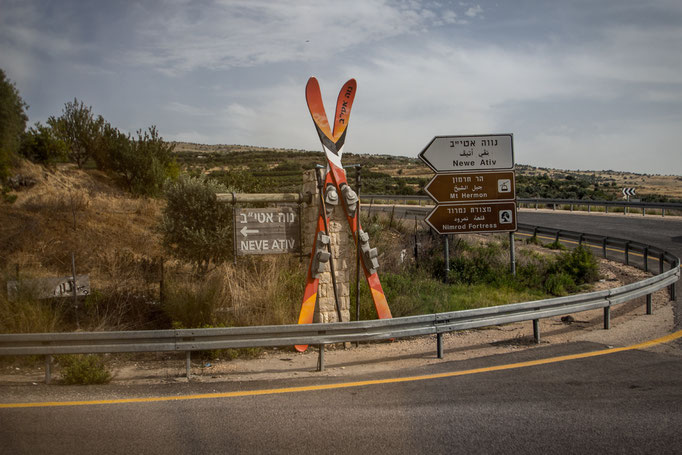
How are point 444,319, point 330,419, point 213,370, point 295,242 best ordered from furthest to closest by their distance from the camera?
1. point 295,242
2. point 444,319
3. point 213,370
4. point 330,419

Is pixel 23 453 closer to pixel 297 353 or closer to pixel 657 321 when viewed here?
pixel 297 353

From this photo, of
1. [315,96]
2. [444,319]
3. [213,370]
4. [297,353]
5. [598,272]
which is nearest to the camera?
[213,370]

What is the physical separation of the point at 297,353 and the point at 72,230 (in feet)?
33.3

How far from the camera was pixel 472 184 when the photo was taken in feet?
45.4

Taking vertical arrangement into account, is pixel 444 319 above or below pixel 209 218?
below

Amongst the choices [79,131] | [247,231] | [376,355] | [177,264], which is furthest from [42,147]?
[376,355]

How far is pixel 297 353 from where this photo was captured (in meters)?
8.45

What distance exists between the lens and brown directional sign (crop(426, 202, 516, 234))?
44.9 ft

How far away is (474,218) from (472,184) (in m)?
0.87

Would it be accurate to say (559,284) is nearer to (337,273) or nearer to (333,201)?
(337,273)

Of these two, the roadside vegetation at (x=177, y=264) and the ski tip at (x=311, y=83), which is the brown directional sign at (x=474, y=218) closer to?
the roadside vegetation at (x=177, y=264)

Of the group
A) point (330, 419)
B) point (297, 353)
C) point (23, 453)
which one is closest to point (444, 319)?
point (297, 353)

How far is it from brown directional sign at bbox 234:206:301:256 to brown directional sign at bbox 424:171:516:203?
4.84m

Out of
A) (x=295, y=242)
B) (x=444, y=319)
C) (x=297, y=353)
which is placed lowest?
(x=297, y=353)
